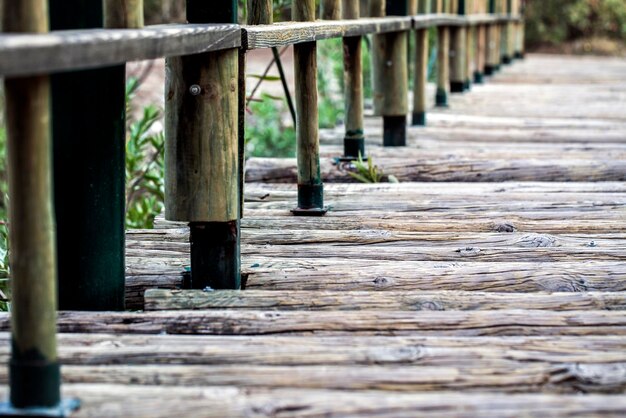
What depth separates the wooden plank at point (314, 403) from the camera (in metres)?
2.30

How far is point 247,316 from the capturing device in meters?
2.96

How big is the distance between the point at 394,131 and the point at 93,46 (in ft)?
14.2


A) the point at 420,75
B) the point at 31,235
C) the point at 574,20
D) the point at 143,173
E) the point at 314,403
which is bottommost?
the point at 314,403

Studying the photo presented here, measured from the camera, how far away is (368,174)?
18.0 ft

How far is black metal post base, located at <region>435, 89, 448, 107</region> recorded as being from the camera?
28.0 ft

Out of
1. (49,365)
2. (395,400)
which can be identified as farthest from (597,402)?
(49,365)

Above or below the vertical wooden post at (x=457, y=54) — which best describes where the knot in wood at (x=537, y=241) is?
below

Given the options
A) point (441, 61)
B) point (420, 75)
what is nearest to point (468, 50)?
point (441, 61)

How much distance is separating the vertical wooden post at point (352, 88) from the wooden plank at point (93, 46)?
2.45 metres

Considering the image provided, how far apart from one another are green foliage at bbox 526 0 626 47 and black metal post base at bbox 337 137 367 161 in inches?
618

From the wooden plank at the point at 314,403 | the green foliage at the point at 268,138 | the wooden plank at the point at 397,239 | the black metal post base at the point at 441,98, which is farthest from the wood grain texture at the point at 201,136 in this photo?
the green foliage at the point at 268,138

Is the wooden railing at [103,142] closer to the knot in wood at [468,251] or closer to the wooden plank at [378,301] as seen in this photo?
the wooden plank at [378,301]

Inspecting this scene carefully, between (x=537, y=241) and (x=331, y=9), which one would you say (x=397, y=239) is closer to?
(x=537, y=241)

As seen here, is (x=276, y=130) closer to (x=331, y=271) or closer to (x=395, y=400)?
(x=331, y=271)
